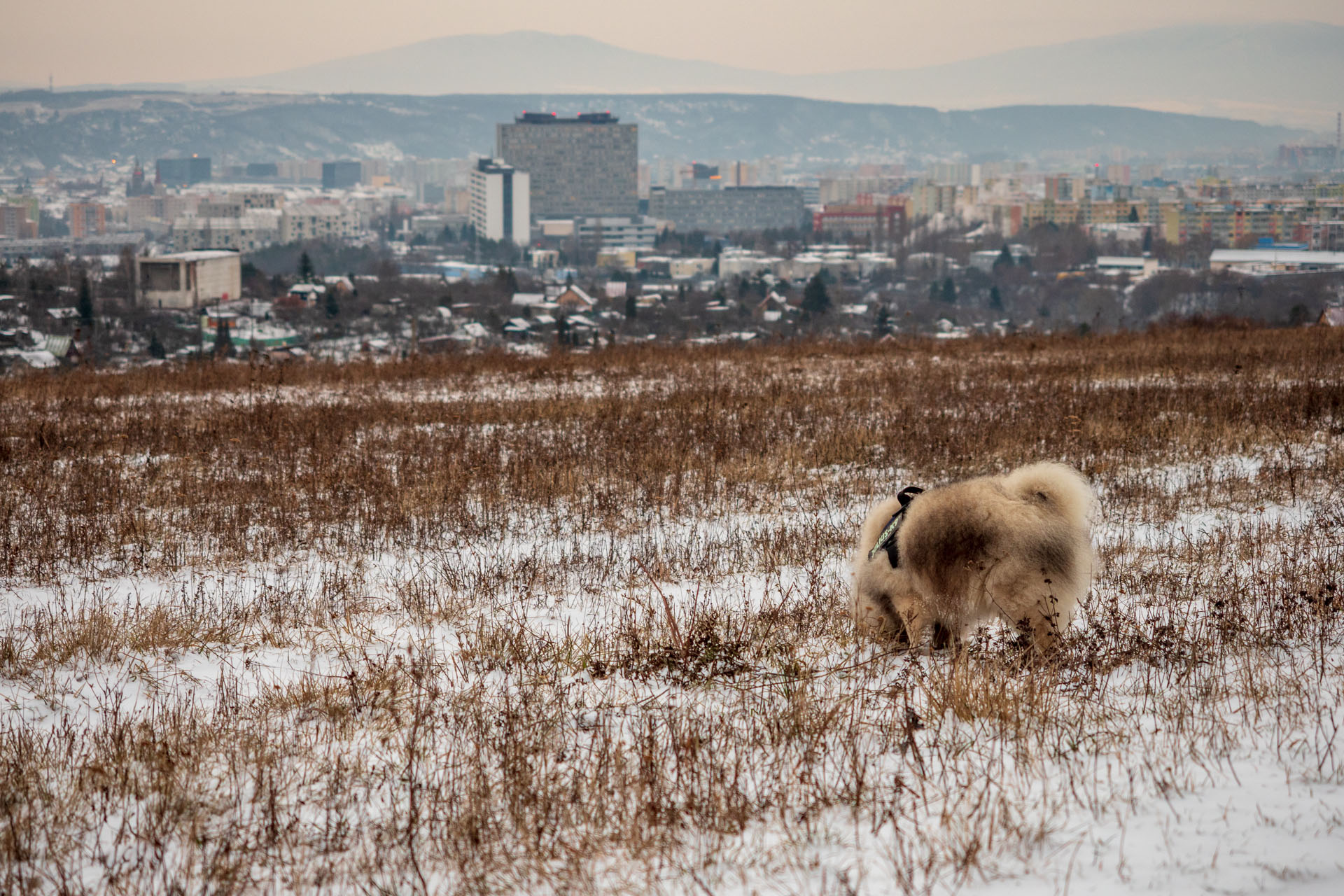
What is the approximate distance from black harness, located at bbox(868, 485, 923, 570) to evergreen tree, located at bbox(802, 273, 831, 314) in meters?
67.1

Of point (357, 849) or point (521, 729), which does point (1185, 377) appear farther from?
point (357, 849)

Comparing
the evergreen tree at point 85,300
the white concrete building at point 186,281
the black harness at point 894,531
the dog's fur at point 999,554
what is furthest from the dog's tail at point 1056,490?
the white concrete building at point 186,281

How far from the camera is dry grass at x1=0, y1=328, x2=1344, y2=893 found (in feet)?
9.86

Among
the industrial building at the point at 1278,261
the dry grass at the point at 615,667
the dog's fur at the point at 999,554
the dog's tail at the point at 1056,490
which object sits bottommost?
the dry grass at the point at 615,667

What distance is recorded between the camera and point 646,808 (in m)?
3.10

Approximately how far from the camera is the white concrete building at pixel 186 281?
70.7m

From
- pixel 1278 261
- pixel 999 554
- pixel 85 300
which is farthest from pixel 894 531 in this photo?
pixel 1278 261

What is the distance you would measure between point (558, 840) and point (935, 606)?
75.4 inches

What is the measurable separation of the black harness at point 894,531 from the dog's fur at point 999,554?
2 cm

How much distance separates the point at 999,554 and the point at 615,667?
164 cm

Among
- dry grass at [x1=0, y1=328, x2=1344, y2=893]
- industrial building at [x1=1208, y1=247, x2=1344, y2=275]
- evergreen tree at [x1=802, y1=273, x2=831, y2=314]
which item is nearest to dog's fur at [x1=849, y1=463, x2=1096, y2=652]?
dry grass at [x1=0, y1=328, x2=1344, y2=893]

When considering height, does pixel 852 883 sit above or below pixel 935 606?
below

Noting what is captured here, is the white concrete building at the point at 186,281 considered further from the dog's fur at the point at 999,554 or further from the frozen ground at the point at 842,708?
the dog's fur at the point at 999,554

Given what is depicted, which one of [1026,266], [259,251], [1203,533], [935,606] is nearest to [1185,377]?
[1203,533]
